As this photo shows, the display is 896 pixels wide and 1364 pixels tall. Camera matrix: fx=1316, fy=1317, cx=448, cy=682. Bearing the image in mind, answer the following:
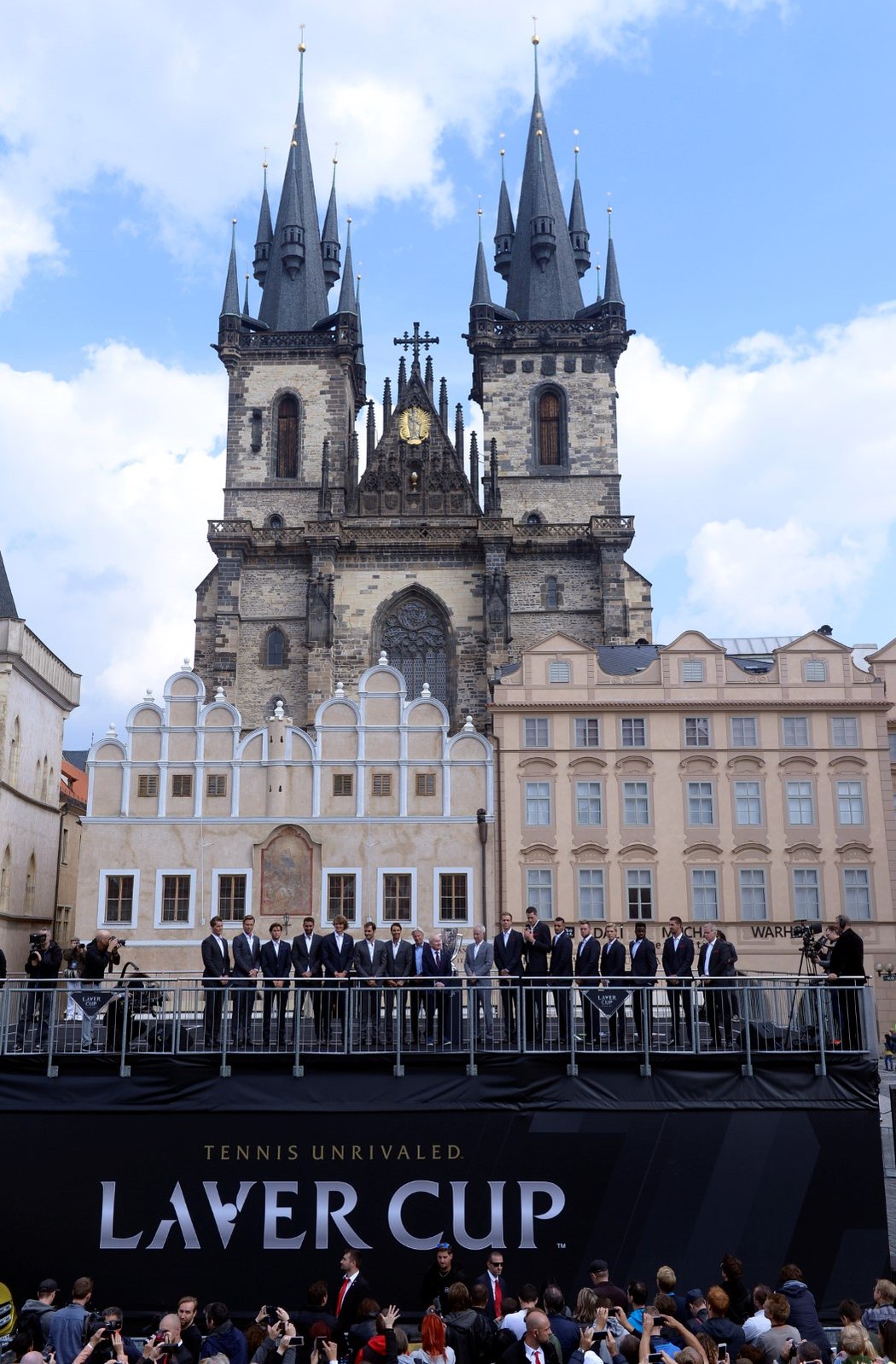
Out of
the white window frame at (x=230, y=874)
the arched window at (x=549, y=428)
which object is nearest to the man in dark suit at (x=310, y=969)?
the white window frame at (x=230, y=874)

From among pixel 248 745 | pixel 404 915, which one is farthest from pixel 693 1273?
pixel 248 745

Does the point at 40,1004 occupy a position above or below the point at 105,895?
below

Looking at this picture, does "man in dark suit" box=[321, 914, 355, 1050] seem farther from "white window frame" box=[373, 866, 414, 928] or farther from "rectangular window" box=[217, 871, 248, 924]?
"rectangular window" box=[217, 871, 248, 924]

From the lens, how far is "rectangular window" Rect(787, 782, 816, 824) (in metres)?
31.3

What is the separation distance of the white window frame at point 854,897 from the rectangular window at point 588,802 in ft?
19.3

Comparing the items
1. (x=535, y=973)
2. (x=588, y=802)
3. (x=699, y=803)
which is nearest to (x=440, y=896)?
(x=588, y=802)

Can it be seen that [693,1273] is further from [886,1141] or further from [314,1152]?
[886,1141]

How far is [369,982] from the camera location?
15977mm

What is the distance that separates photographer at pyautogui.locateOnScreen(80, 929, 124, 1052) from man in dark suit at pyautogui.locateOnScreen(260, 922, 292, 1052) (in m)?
1.82

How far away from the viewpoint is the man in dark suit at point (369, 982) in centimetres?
1585

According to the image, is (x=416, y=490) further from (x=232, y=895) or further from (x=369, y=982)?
(x=369, y=982)

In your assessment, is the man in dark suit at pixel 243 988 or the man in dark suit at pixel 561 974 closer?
the man in dark suit at pixel 561 974

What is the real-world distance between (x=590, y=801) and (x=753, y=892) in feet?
14.3

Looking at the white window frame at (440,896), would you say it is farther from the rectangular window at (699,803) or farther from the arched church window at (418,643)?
the arched church window at (418,643)
